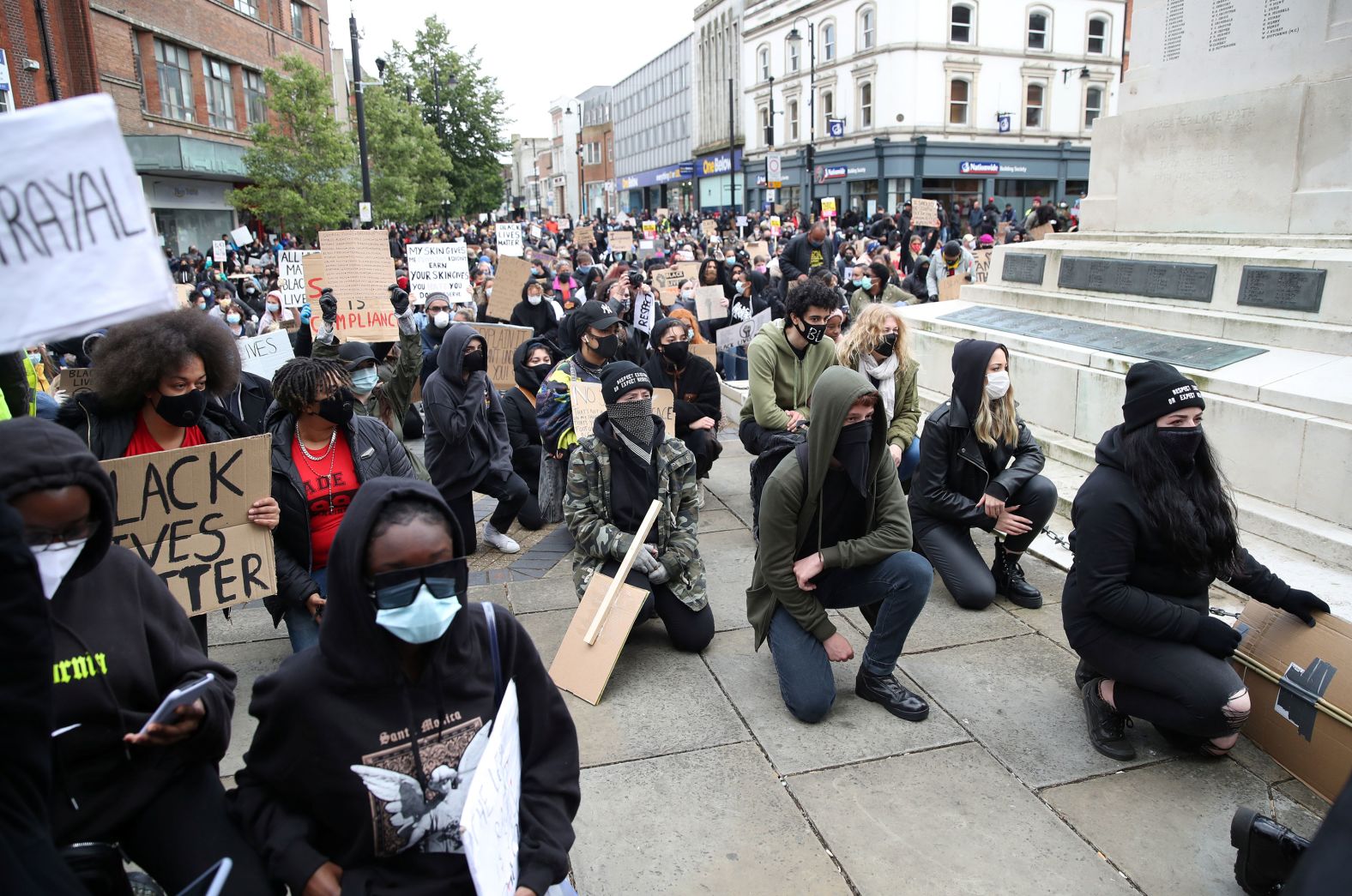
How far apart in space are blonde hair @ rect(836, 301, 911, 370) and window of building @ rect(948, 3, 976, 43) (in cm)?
3920

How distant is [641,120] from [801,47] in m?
35.8

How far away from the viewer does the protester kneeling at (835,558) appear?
3.97 metres

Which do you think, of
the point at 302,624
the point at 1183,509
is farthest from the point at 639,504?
the point at 1183,509

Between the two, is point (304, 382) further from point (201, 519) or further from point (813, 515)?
point (813, 515)

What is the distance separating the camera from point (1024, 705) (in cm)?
418

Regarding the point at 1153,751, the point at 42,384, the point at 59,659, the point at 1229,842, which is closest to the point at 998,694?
the point at 1153,751

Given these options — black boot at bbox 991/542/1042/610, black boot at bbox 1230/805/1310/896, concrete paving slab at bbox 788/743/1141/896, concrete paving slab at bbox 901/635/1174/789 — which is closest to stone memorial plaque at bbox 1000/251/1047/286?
black boot at bbox 991/542/1042/610

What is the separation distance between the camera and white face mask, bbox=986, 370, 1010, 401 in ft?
17.1

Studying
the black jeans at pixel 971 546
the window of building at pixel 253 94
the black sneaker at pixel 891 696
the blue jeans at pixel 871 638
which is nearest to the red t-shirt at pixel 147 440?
the blue jeans at pixel 871 638

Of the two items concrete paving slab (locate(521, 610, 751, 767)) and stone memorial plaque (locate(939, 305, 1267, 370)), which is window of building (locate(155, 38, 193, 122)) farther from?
concrete paving slab (locate(521, 610, 751, 767))

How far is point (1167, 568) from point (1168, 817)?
951 mm

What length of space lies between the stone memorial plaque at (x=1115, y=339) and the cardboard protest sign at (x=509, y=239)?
9906 millimetres

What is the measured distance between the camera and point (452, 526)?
2066 millimetres

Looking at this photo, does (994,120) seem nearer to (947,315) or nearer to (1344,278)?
(947,315)
